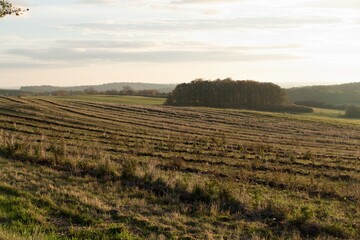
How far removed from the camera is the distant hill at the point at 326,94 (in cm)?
16175

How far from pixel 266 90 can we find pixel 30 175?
8633 cm

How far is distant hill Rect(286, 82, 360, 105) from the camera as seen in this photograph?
16175 cm

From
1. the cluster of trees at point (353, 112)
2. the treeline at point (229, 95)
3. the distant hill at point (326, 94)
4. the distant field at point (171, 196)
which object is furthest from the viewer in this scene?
the distant hill at point (326, 94)

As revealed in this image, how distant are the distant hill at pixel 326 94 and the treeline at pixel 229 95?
63025 millimetres

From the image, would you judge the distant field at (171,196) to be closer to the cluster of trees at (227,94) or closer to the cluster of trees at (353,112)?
the cluster of trees at (227,94)

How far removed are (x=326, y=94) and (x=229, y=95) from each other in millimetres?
82763

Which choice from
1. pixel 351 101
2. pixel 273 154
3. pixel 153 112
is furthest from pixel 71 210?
pixel 351 101

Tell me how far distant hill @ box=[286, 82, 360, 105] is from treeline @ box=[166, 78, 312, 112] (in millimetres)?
63025

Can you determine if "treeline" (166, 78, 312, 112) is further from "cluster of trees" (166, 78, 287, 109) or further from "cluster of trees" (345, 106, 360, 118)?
"cluster of trees" (345, 106, 360, 118)

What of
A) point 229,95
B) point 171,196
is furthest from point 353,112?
point 171,196

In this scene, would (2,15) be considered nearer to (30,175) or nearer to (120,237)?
(30,175)

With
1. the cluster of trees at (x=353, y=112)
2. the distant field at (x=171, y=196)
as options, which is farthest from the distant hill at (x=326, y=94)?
the distant field at (x=171, y=196)

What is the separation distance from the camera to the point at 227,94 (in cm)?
9769

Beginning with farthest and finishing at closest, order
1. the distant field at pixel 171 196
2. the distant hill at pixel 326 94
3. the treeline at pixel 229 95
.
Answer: the distant hill at pixel 326 94 < the treeline at pixel 229 95 < the distant field at pixel 171 196
